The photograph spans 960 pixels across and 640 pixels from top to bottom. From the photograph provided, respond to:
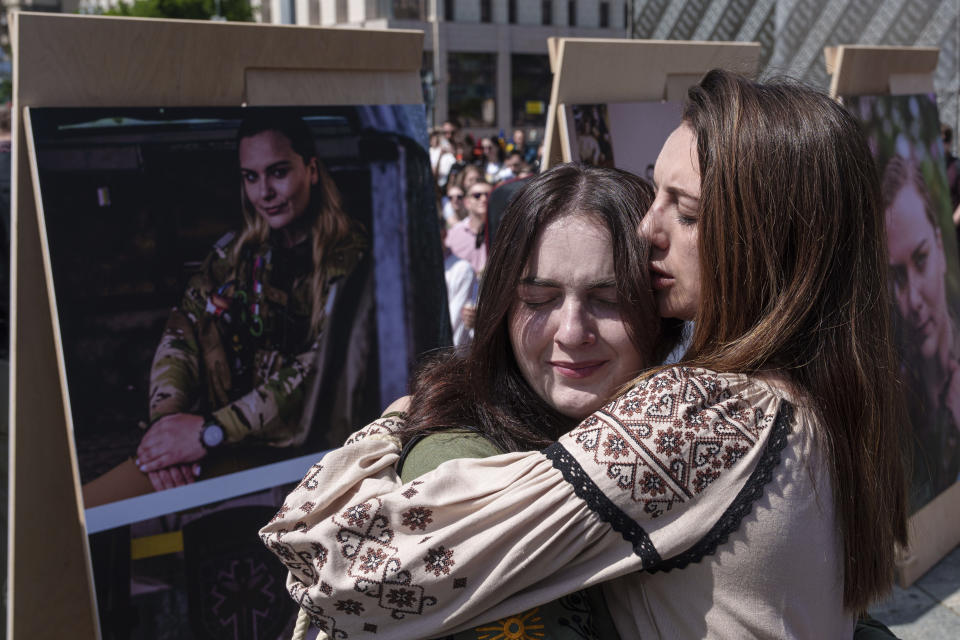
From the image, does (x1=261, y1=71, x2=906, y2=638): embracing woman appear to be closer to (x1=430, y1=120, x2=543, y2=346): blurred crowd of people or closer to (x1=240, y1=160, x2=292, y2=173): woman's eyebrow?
(x1=240, y1=160, x2=292, y2=173): woman's eyebrow

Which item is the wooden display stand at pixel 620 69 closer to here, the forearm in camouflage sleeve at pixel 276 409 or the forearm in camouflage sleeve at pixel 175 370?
→ the forearm in camouflage sleeve at pixel 276 409

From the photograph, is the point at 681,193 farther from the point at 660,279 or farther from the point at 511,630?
the point at 511,630

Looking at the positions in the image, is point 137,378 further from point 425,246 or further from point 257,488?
point 425,246

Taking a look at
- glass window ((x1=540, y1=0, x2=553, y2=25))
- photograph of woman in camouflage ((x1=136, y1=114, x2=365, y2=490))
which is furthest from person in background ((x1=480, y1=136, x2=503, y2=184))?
glass window ((x1=540, y1=0, x2=553, y2=25))

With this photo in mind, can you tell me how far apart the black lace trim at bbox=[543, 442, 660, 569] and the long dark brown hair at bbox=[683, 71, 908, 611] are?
245mm

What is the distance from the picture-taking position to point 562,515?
3.72ft

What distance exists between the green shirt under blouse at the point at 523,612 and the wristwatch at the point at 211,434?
100 centimetres

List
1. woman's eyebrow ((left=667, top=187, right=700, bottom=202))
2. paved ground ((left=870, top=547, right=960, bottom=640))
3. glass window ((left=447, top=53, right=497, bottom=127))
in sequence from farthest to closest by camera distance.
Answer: glass window ((left=447, top=53, right=497, bottom=127)), paved ground ((left=870, top=547, right=960, bottom=640)), woman's eyebrow ((left=667, top=187, right=700, bottom=202))

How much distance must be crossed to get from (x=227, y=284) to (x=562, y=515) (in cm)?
141

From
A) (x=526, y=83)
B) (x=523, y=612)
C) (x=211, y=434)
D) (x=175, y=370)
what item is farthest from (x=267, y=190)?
(x=526, y=83)

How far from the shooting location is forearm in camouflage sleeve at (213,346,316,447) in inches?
90.6

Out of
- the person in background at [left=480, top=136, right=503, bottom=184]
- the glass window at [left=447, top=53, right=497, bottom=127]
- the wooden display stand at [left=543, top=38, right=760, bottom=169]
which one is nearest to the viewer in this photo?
the wooden display stand at [left=543, top=38, right=760, bottom=169]

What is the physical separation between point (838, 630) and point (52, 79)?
1956mm

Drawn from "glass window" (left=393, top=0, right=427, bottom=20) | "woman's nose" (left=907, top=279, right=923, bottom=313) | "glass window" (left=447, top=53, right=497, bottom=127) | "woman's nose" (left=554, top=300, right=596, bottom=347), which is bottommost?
"woman's nose" (left=907, top=279, right=923, bottom=313)
